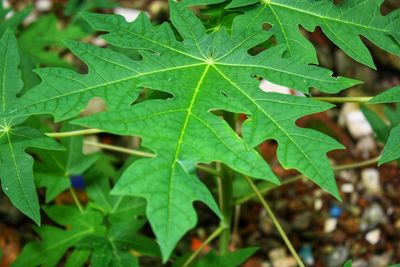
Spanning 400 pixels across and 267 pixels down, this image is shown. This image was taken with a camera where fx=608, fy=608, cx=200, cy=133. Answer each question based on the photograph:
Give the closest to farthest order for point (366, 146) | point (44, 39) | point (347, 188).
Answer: point (44, 39) → point (347, 188) → point (366, 146)

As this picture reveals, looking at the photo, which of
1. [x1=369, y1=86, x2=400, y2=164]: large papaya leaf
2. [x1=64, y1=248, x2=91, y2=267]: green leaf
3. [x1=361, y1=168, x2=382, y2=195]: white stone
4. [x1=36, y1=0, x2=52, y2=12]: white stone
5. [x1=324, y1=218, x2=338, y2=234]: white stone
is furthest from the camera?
[x1=36, y1=0, x2=52, y2=12]: white stone

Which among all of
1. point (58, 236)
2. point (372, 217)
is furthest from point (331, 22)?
point (372, 217)

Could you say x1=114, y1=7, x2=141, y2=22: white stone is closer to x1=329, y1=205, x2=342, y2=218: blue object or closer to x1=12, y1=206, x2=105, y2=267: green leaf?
x1=329, y1=205, x2=342, y2=218: blue object

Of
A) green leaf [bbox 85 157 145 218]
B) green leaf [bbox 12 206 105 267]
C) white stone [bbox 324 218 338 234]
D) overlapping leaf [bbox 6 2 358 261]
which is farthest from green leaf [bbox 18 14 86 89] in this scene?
white stone [bbox 324 218 338 234]

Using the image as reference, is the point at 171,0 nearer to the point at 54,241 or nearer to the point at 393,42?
the point at 393,42

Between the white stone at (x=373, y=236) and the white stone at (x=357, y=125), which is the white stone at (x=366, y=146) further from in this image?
the white stone at (x=373, y=236)

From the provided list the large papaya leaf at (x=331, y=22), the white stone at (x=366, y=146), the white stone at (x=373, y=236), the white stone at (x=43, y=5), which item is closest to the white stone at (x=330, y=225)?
the white stone at (x=373, y=236)

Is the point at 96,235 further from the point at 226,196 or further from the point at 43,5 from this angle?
the point at 43,5
